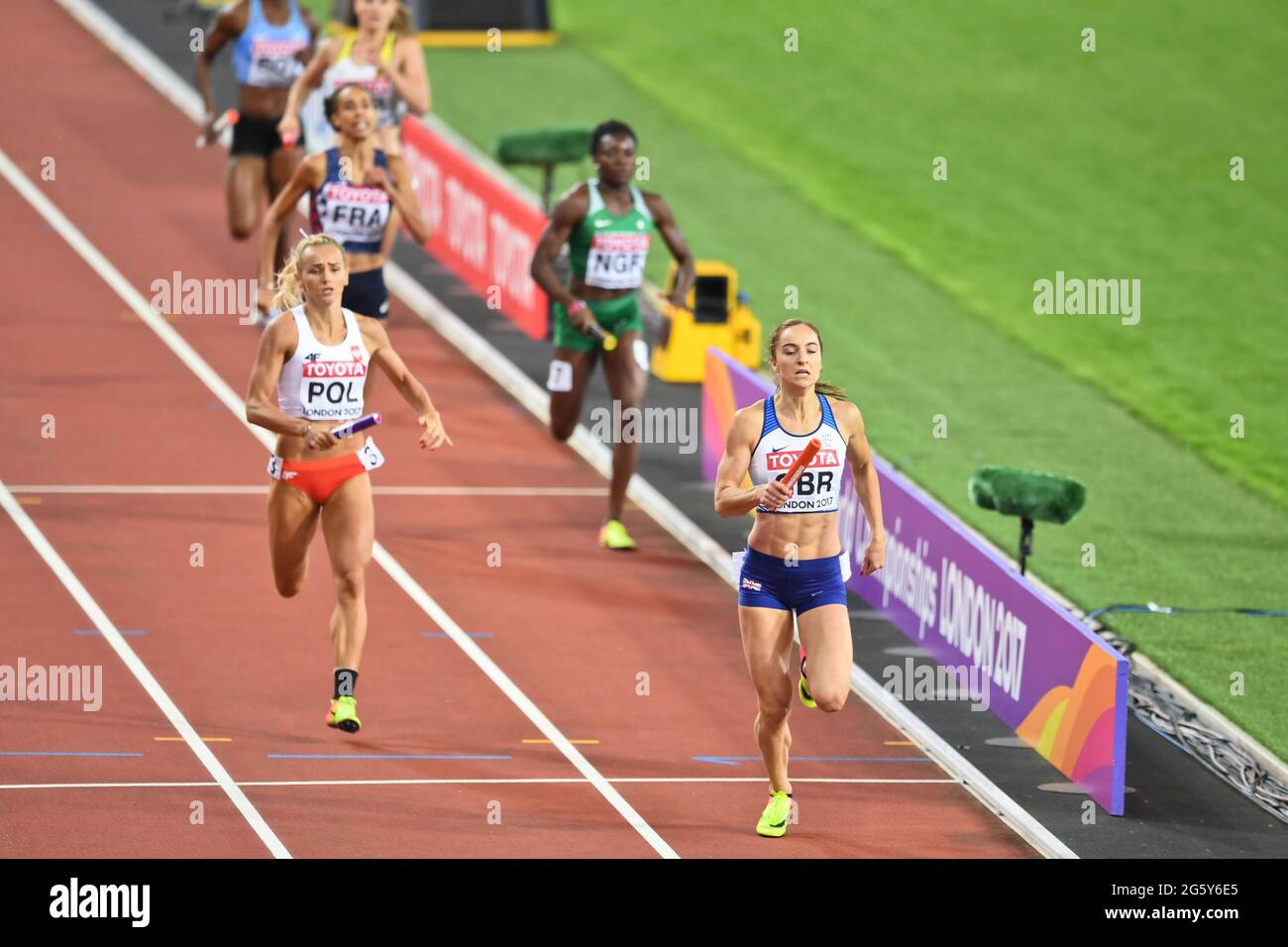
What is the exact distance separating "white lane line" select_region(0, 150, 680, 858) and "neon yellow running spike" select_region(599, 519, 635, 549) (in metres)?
1.39

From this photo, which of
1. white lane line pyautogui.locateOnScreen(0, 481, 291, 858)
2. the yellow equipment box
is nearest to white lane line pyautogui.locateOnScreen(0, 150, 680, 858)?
white lane line pyautogui.locateOnScreen(0, 481, 291, 858)

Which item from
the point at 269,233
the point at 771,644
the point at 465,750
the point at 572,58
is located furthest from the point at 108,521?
the point at 572,58

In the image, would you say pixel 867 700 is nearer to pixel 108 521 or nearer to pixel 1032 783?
pixel 1032 783

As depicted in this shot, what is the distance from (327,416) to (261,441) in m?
5.77

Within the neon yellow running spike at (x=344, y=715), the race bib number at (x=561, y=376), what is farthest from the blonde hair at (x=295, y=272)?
the race bib number at (x=561, y=376)

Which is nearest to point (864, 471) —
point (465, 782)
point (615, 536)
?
point (465, 782)

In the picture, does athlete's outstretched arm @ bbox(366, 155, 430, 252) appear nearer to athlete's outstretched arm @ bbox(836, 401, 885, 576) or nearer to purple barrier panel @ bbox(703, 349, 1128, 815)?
purple barrier panel @ bbox(703, 349, 1128, 815)

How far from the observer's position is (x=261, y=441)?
56.9 ft

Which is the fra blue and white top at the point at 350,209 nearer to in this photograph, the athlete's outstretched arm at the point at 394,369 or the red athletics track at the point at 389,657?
the red athletics track at the point at 389,657

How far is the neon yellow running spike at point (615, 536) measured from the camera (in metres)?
15.7

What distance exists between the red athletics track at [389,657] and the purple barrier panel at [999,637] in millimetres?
620

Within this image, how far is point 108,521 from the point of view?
51.4 feet

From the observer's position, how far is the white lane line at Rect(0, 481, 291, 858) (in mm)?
11469

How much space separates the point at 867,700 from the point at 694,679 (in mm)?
968
